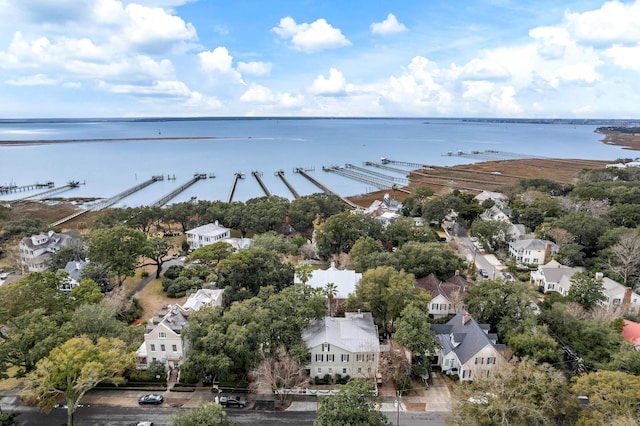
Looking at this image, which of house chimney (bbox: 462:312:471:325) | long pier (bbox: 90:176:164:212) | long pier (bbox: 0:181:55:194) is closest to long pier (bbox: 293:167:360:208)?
long pier (bbox: 90:176:164:212)

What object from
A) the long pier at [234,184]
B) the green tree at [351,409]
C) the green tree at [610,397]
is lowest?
the green tree at [351,409]

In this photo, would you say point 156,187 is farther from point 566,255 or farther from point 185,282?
point 566,255

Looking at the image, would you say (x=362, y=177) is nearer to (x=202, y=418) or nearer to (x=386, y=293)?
(x=386, y=293)

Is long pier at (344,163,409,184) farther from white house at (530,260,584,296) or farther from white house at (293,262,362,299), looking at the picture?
white house at (293,262,362,299)

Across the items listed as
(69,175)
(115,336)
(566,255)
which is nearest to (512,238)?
(566,255)

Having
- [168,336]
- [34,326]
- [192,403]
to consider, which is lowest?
[192,403]

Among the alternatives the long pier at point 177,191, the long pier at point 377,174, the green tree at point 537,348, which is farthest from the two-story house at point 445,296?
the long pier at point 377,174

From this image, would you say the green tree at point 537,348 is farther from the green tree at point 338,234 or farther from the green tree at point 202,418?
the green tree at point 338,234
